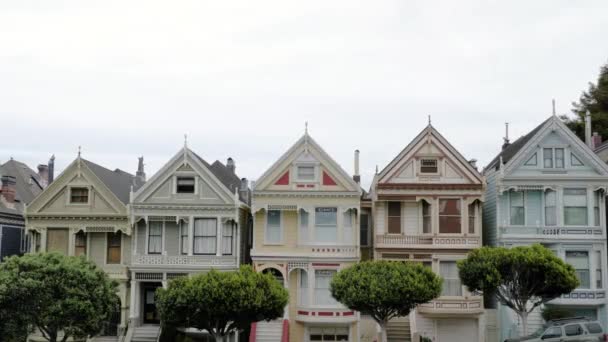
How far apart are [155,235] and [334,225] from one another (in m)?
10.2

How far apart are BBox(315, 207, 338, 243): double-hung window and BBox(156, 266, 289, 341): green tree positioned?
280 inches

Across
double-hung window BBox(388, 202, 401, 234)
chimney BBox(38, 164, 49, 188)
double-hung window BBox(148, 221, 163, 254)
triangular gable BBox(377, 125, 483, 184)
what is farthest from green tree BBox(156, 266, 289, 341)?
chimney BBox(38, 164, 49, 188)

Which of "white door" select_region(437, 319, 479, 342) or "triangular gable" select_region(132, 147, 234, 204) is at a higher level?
"triangular gable" select_region(132, 147, 234, 204)

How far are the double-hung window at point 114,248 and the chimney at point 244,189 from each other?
742 cm

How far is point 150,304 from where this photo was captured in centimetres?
4034

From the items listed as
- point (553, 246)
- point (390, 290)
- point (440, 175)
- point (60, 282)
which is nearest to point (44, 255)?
point (60, 282)

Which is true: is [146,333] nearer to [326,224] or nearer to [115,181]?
[115,181]

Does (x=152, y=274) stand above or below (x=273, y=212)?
below

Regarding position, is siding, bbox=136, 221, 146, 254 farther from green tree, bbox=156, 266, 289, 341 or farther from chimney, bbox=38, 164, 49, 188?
chimney, bbox=38, 164, 49, 188

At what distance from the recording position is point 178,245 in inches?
1560

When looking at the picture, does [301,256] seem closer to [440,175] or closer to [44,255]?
[440,175]

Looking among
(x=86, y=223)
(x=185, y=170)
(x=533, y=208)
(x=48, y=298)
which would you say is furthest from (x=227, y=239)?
(x=533, y=208)

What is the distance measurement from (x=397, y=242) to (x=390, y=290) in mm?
6794

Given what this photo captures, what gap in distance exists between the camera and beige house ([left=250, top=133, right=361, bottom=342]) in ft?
126
